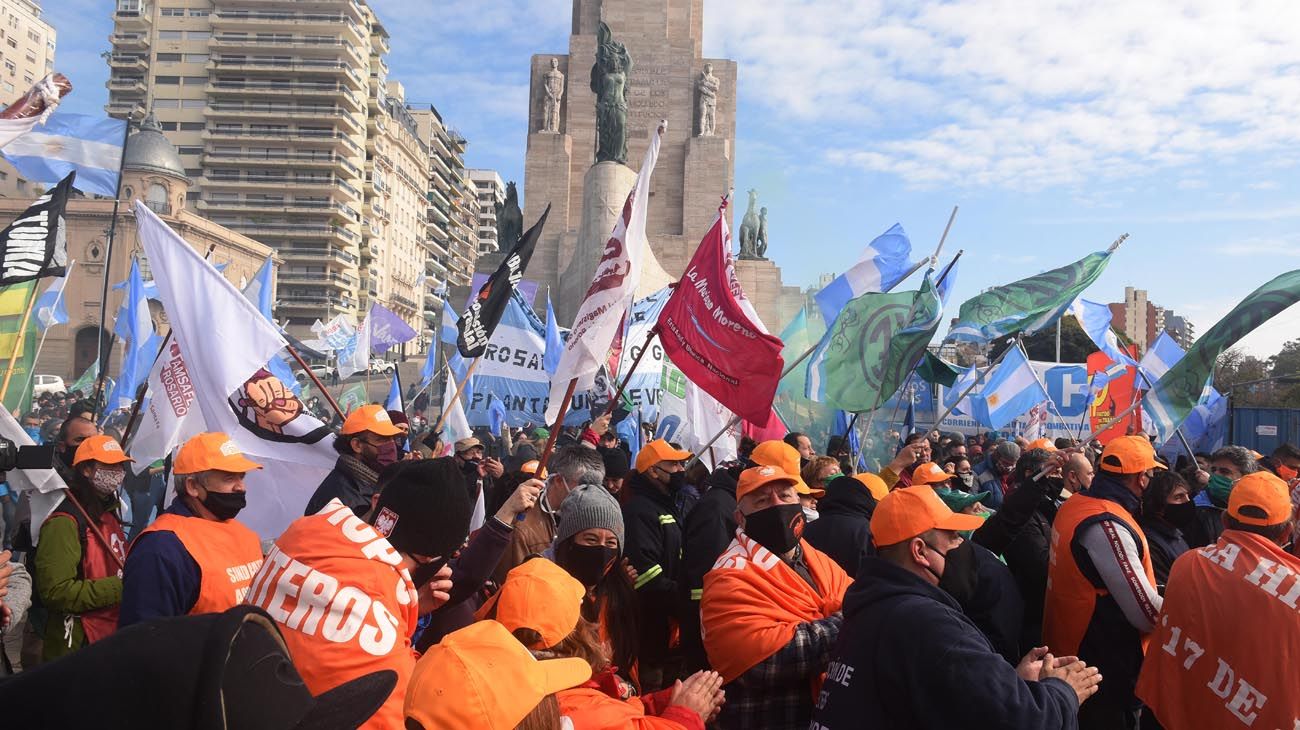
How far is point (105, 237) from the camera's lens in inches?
1652

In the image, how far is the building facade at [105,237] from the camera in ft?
139

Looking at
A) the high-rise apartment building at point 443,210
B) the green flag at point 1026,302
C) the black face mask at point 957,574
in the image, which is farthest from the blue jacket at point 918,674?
the high-rise apartment building at point 443,210

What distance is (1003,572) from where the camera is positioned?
3.71m

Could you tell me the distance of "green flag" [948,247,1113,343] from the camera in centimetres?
901

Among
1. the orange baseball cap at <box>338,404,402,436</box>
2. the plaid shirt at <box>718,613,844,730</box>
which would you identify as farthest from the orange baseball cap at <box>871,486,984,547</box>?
the orange baseball cap at <box>338,404,402,436</box>

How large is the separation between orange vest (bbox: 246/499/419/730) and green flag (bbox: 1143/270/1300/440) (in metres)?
5.33

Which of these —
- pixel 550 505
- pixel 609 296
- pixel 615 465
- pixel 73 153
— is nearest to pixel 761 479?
pixel 550 505

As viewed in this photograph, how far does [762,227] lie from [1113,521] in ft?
115

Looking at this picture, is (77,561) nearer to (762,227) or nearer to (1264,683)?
(1264,683)

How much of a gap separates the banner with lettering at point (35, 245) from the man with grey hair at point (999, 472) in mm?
6632

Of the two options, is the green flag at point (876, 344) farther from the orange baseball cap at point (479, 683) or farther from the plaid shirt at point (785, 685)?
the orange baseball cap at point (479, 683)

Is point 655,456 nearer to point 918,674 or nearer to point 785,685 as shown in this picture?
point 785,685

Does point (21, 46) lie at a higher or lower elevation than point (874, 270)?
higher

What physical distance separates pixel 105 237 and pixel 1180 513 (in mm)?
45661
